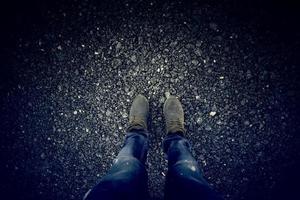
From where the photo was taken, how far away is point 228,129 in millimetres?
2539

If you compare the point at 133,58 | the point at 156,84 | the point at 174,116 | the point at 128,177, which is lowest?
the point at 128,177

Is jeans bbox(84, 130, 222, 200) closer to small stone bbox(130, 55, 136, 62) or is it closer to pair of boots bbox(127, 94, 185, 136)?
pair of boots bbox(127, 94, 185, 136)

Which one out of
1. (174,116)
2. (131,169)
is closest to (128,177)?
(131,169)

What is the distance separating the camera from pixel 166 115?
238 centimetres

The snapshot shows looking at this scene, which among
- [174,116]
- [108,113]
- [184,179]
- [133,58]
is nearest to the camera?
[184,179]

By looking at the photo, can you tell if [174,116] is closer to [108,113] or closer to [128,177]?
[108,113]

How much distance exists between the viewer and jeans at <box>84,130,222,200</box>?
5.34 ft

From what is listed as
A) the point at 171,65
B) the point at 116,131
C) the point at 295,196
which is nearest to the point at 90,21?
the point at 171,65

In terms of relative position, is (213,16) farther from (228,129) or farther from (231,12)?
(228,129)

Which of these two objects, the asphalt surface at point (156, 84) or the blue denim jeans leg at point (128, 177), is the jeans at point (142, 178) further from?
the asphalt surface at point (156, 84)

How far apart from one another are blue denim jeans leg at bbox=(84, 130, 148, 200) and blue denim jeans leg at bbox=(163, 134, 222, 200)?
177 millimetres

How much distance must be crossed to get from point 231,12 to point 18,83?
1889 mm

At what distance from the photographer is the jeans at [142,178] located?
1.63m

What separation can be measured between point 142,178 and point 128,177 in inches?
5.3
